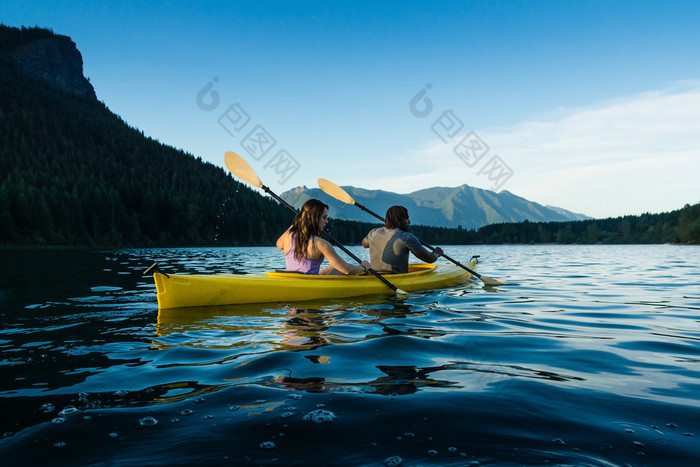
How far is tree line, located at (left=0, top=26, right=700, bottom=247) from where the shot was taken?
203 ft

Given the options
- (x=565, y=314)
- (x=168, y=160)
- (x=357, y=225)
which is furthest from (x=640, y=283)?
(x=168, y=160)

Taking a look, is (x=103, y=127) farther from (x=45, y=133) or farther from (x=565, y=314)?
(x=565, y=314)

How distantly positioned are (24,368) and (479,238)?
148m

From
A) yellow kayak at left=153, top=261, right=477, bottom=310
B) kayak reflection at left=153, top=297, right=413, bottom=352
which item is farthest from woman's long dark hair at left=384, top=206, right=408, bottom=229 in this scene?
→ kayak reflection at left=153, top=297, right=413, bottom=352

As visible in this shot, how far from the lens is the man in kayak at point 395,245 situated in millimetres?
9363

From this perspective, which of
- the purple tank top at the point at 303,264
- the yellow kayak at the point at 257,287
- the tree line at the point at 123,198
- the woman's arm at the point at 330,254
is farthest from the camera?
the tree line at the point at 123,198

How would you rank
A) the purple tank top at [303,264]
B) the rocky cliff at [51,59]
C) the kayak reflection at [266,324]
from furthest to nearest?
the rocky cliff at [51,59] → the purple tank top at [303,264] → the kayak reflection at [266,324]

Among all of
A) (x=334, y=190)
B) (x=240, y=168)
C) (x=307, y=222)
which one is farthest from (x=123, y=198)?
(x=307, y=222)

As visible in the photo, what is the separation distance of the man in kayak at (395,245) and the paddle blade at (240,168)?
11.2ft

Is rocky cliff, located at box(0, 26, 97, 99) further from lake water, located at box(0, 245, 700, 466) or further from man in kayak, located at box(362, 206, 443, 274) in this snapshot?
lake water, located at box(0, 245, 700, 466)

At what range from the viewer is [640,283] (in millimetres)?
12172

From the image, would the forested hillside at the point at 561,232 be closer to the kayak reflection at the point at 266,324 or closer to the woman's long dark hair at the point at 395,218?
the woman's long dark hair at the point at 395,218

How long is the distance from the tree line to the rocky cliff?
9097mm

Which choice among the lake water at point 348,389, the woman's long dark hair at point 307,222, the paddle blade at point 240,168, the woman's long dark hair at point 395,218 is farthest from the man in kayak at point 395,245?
the paddle blade at point 240,168
